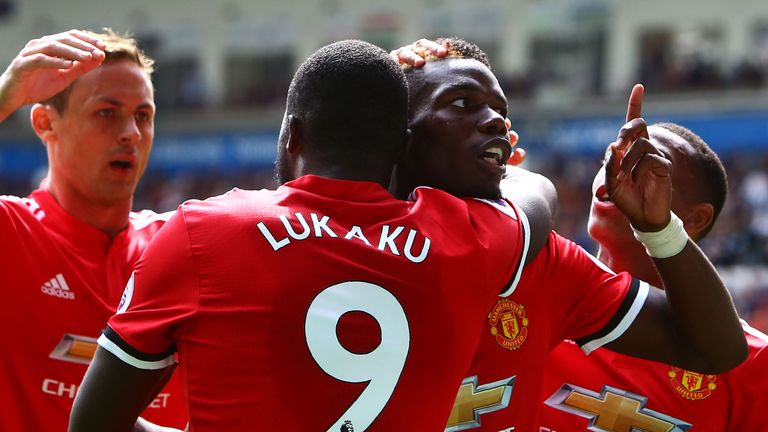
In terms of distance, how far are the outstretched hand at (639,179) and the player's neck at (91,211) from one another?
203 cm

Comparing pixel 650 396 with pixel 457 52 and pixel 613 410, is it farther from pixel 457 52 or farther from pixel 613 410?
pixel 457 52

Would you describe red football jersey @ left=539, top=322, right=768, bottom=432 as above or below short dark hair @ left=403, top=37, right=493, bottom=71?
below

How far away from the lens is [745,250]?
17.5 meters

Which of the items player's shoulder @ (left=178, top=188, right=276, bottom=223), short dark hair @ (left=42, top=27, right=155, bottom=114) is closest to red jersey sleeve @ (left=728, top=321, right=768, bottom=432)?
player's shoulder @ (left=178, top=188, right=276, bottom=223)

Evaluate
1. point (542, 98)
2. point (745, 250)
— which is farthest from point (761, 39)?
point (745, 250)

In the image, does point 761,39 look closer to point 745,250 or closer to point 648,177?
point 745,250

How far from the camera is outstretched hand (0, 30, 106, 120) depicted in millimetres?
3438

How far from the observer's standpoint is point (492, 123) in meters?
3.16

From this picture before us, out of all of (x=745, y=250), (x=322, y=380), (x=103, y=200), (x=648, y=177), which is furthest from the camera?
(x=745, y=250)

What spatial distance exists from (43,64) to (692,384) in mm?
2470

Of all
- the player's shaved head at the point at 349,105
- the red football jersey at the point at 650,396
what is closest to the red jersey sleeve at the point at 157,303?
the player's shaved head at the point at 349,105

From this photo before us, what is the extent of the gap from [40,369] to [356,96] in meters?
1.73

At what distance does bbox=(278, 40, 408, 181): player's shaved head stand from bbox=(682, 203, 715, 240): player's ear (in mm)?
1637

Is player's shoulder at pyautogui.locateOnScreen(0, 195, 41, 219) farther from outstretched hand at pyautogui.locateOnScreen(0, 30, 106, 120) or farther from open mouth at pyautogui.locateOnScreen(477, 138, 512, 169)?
open mouth at pyautogui.locateOnScreen(477, 138, 512, 169)
